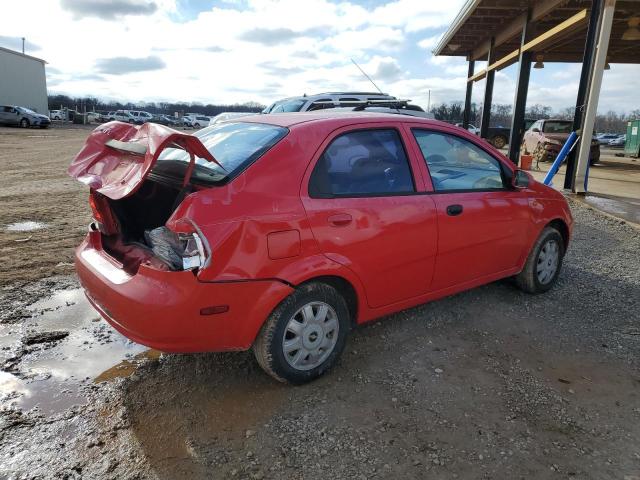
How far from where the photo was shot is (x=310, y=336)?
9.82 feet

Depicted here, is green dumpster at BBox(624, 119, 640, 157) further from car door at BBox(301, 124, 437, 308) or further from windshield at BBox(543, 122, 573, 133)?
car door at BBox(301, 124, 437, 308)

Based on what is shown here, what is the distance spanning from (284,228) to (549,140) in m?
Answer: 16.7

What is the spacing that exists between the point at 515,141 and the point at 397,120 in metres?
12.4

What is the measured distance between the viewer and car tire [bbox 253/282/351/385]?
2.82 m

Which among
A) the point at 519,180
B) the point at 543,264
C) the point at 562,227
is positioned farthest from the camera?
the point at 562,227

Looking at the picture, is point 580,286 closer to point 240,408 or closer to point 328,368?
point 328,368

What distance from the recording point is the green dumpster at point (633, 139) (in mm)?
21859

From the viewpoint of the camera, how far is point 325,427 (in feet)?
8.73

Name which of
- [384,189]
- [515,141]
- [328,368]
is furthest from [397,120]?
[515,141]

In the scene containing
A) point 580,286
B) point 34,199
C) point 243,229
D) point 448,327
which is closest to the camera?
point 243,229

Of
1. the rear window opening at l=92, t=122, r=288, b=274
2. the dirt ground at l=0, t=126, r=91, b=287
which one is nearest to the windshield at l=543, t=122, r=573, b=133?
the dirt ground at l=0, t=126, r=91, b=287

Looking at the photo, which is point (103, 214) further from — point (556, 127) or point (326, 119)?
point (556, 127)

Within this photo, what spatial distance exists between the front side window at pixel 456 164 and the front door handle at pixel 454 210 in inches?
5.4

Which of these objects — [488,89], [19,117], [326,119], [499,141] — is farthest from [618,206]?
[19,117]
